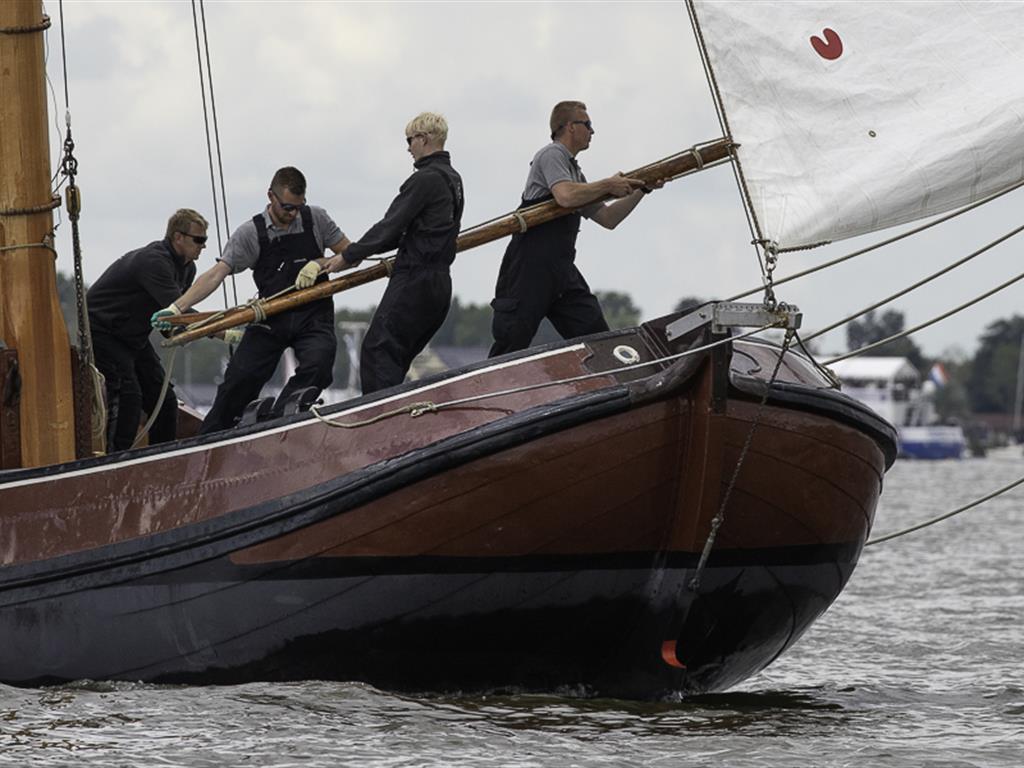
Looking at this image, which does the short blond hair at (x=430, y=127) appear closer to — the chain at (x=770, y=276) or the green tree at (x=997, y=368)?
the chain at (x=770, y=276)

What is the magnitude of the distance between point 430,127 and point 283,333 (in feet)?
4.33

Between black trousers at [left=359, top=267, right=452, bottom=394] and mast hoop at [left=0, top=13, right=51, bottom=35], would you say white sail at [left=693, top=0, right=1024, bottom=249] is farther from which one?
mast hoop at [left=0, top=13, right=51, bottom=35]

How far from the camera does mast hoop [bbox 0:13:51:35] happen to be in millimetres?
10305

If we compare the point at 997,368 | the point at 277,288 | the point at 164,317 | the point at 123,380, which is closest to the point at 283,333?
the point at 277,288

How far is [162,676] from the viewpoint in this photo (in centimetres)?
958

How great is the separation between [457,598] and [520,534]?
440mm

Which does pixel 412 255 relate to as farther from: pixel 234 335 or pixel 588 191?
pixel 234 335

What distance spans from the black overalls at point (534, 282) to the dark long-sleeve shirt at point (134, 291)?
192cm

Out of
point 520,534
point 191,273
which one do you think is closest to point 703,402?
point 520,534

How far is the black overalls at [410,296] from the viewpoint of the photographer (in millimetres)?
9828

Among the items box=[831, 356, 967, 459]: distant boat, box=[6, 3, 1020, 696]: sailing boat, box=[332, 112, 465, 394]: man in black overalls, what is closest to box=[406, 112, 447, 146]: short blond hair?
box=[332, 112, 465, 394]: man in black overalls

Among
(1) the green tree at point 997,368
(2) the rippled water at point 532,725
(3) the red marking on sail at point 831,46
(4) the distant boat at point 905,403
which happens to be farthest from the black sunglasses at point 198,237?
(1) the green tree at point 997,368

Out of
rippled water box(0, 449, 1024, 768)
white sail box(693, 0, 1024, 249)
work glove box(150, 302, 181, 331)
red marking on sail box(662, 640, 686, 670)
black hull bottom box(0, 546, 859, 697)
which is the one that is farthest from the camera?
work glove box(150, 302, 181, 331)

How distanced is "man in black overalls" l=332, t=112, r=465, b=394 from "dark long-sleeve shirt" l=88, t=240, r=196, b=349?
1.43 m
